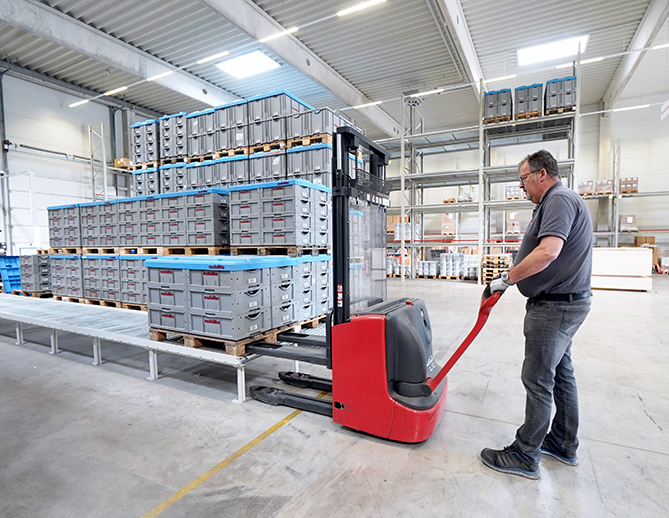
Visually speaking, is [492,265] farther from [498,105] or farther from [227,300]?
[227,300]

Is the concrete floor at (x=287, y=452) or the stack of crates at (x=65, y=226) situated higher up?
the stack of crates at (x=65, y=226)

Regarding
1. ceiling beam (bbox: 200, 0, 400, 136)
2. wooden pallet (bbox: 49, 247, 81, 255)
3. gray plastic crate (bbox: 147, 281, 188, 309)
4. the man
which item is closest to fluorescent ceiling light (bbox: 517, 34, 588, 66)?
ceiling beam (bbox: 200, 0, 400, 136)

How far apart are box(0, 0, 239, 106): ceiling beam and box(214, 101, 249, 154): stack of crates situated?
5158 millimetres

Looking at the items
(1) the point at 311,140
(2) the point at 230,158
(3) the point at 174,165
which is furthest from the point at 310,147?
(3) the point at 174,165

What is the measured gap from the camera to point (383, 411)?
2.55 metres

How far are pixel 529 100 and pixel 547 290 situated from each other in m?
10.6

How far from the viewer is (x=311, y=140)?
6367 millimetres

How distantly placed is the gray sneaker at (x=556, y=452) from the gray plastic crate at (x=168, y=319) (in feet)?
10.3

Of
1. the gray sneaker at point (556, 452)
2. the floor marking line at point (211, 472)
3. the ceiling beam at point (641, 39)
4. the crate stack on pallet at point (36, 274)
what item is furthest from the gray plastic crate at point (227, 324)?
the ceiling beam at point (641, 39)

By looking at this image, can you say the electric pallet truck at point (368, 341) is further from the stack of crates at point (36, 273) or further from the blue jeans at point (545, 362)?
the stack of crates at point (36, 273)

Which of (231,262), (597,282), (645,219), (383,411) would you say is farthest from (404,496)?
(645,219)

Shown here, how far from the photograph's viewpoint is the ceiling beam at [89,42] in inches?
319

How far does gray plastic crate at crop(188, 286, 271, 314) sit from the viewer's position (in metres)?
3.42

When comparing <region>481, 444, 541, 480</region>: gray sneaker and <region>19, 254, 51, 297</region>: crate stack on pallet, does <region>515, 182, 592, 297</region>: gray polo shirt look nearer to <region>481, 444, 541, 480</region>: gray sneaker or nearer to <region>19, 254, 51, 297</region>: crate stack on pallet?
<region>481, 444, 541, 480</region>: gray sneaker
